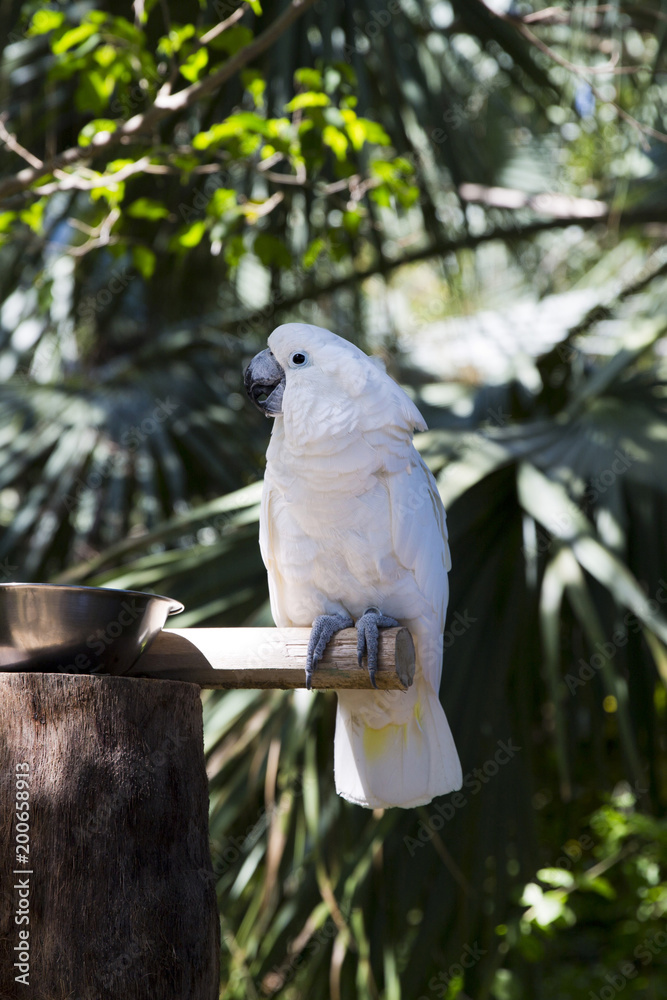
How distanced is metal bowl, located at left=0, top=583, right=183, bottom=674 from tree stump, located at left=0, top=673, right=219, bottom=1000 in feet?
0.22

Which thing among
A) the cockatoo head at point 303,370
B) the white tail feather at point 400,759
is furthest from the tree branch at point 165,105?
the white tail feather at point 400,759

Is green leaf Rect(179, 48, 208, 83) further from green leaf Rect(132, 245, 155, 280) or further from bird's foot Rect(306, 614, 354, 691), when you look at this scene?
bird's foot Rect(306, 614, 354, 691)

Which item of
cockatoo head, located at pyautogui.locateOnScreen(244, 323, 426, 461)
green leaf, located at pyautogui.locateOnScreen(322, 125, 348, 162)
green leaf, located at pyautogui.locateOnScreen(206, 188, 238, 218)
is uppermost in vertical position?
green leaf, located at pyautogui.locateOnScreen(322, 125, 348, 162)

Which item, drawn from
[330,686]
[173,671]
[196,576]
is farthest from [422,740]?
[196,576]

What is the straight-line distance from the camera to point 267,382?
1.50 metres

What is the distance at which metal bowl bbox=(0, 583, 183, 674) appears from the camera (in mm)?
1129

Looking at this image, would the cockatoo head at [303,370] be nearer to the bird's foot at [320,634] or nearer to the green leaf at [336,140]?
the bird's foot at [320,634]

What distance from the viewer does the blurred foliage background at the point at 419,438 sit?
185 cm

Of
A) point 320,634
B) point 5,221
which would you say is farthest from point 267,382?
Answer: point 5,221

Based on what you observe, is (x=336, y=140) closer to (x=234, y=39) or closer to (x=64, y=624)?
(x=234, y=39)

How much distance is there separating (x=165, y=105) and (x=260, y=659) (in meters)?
1.22

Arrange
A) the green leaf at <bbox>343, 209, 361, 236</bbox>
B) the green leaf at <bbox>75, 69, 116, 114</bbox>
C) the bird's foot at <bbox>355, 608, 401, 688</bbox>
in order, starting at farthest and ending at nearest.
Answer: the green leaf at <bbox>343, 209, 361, 236</bbox> → the green leaf at <bbox>75, 69, 116, 114</bbox> → the bird's foot at <bbox>355, 608, 401, 688</bbox>

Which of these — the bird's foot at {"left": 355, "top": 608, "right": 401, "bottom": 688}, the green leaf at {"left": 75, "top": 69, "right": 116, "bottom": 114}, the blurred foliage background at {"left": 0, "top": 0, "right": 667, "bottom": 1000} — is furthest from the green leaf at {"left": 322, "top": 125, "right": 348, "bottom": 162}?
the bird's foot at {"left": 355, "top": 608, "right": 401, "bottom": 688}

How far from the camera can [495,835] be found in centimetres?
186
